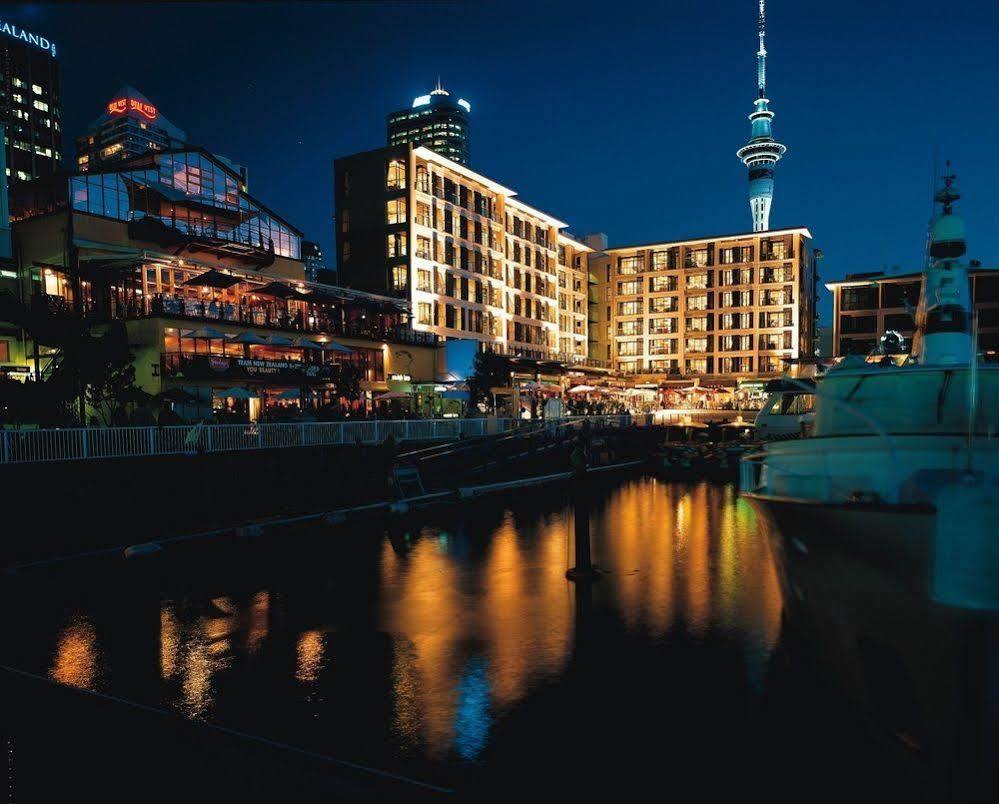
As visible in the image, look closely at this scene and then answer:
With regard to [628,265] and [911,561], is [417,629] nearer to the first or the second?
[911,561]

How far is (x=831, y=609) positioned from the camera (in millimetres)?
5469

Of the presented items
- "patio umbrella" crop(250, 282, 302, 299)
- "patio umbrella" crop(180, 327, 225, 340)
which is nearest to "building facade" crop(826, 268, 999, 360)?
"patio umbrella" crop(250, 282, 302, 299)

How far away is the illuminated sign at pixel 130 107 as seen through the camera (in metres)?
75.8

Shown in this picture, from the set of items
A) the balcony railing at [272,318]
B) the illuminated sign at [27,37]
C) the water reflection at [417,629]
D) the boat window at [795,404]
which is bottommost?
the water reflection at [417,629]

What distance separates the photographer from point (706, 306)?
90.1 meters

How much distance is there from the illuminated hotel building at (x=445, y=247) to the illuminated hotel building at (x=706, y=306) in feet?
55.8

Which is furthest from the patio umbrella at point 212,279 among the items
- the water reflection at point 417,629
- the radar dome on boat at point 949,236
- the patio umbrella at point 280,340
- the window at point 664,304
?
the window at point 664,304

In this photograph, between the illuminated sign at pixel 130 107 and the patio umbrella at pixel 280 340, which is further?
the illuminated sign at pixel 130 107

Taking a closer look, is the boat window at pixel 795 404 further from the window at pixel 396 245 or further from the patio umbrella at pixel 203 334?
→ the window at pixel 396 245

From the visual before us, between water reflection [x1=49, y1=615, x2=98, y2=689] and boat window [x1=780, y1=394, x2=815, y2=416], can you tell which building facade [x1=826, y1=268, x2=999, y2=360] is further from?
water reflection [x1=49, y1=615, x2=98, y2=689]

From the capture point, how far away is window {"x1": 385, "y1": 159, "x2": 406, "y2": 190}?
60.1m

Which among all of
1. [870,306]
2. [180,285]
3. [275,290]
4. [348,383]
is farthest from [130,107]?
[870,306]

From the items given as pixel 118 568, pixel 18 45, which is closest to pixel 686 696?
pixel 118 568

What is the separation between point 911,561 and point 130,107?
89.4 meters
